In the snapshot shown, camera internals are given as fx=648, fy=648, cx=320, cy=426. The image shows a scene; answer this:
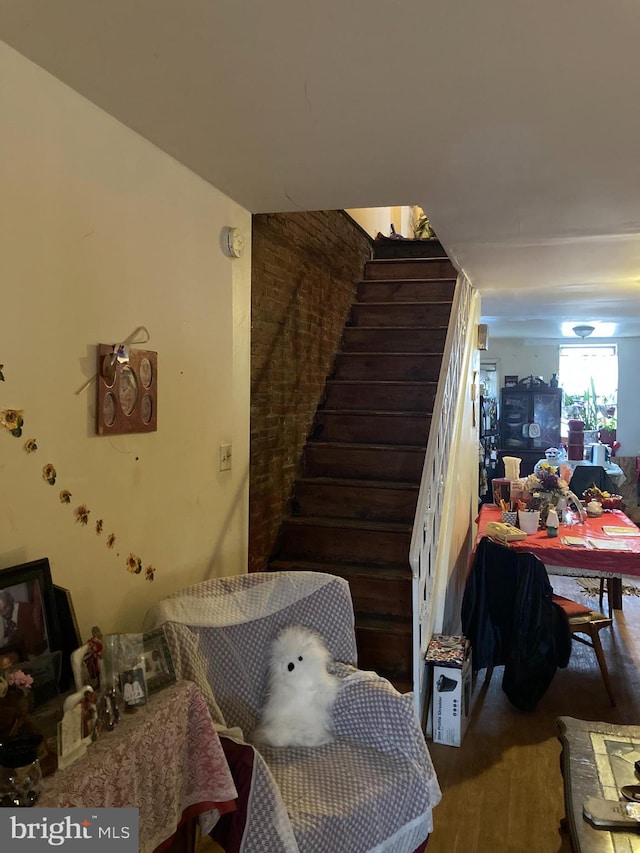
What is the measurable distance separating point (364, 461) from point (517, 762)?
6.23 ft

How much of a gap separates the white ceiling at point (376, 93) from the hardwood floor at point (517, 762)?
2.49 m

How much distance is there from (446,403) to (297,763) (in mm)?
2163

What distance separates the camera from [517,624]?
3.37m

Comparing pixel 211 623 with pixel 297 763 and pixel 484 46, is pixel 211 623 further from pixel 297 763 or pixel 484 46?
pixel 484 46

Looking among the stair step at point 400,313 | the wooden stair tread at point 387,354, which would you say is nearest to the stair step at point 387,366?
the wooden stair tread at point 387,354

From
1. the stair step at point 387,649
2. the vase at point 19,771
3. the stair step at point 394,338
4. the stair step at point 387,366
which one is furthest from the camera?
the stair step at point 394,338

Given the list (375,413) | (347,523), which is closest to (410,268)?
(375,413)

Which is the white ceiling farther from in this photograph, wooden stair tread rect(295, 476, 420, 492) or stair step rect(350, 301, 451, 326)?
stair step rect(350, 301, 451, 326)

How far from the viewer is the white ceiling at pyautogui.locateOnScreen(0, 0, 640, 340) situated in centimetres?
151

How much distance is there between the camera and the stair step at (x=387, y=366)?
455 centimetres

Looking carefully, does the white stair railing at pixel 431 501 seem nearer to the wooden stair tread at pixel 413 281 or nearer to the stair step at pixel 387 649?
the stair step at pixel 387 649

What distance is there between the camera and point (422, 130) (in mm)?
2135

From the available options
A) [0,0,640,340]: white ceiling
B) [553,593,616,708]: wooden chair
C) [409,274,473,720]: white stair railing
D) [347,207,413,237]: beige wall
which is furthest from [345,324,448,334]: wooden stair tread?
[553,593,616,708]: wooden chair

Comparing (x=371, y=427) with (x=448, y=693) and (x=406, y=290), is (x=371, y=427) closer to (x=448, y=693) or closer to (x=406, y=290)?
(x=406, y=290)
